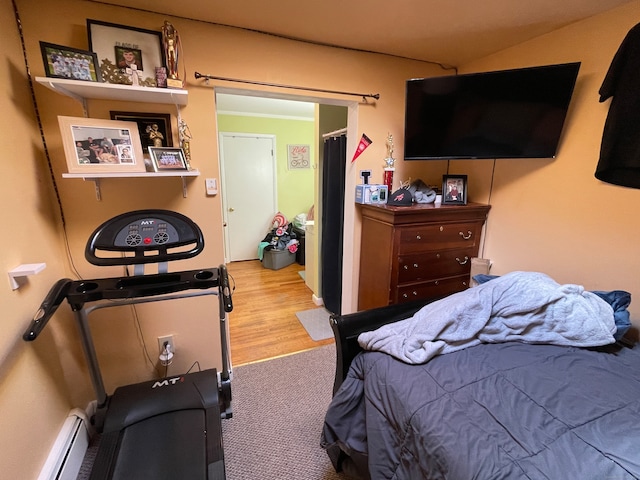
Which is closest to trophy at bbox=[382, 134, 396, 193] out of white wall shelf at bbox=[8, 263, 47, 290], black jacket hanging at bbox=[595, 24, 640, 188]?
black jacket hanging at bbox=[595, 24, 640, 188]

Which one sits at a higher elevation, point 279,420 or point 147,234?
point 147,234

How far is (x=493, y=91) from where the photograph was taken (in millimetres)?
1838

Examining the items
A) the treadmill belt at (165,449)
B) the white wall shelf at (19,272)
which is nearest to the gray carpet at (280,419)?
the treadmill belt at (165,449)

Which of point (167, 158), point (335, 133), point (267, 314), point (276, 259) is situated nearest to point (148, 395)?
point (167, 158)

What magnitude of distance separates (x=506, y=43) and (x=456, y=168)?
0.93 m

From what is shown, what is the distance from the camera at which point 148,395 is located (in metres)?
1.55

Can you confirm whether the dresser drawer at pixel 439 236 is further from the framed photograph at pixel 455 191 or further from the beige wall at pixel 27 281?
the beige wall at pixel 27 281

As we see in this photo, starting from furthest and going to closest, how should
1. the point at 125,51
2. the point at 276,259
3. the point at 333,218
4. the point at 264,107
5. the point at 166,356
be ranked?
1. the point at 276,259
2. the point at 264,107
3. the point at 333,218
4. the point at 166,356
5. the point at 125,51

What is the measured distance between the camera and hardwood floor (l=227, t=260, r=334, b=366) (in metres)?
2.51

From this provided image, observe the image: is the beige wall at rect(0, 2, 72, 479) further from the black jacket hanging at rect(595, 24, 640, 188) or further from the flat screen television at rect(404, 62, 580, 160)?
the black jacket hanging at rect(595, 24, 640, 188)

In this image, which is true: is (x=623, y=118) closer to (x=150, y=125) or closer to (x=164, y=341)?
(x=150, y=125)

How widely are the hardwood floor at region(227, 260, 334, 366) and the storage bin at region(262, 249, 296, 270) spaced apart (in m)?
0.08

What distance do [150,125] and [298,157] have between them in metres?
3.68

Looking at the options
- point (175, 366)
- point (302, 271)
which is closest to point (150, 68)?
point (175, 366)
